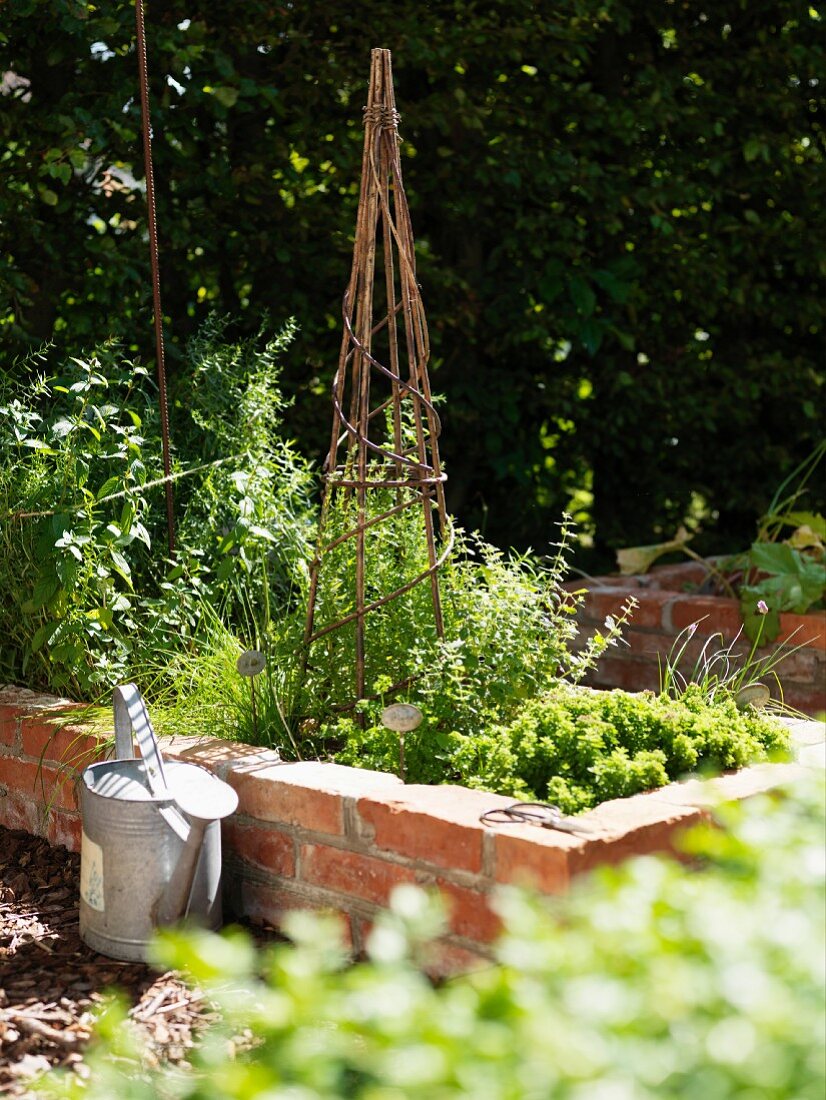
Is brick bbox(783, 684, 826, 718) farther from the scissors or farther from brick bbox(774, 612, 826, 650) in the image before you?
the scissors

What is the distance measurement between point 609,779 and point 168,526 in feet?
4.73

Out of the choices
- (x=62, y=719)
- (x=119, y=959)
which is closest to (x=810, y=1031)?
(x=119, y=959)

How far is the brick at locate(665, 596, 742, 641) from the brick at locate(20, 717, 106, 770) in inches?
75.0

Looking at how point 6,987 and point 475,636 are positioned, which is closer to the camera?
point 6,987

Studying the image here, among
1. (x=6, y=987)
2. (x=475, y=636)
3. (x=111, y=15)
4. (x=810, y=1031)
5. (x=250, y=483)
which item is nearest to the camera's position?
(x=810, y=1031)

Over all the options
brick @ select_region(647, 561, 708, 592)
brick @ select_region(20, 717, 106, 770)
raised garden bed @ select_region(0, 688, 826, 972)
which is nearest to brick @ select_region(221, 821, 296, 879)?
raised garden bed @ select_region(0, 688, 826, 972)

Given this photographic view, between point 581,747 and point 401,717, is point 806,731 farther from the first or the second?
point 401,717

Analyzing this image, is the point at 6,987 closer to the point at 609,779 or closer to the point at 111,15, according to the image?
the point at 609,779

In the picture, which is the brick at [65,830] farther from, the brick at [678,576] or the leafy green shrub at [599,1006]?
the brick at [678,576]

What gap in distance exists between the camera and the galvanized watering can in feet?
7.49

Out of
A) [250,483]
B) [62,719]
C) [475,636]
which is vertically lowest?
[62,719]

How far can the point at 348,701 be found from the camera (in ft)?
9.18

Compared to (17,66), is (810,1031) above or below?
below

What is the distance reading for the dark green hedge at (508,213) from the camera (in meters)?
3.93
